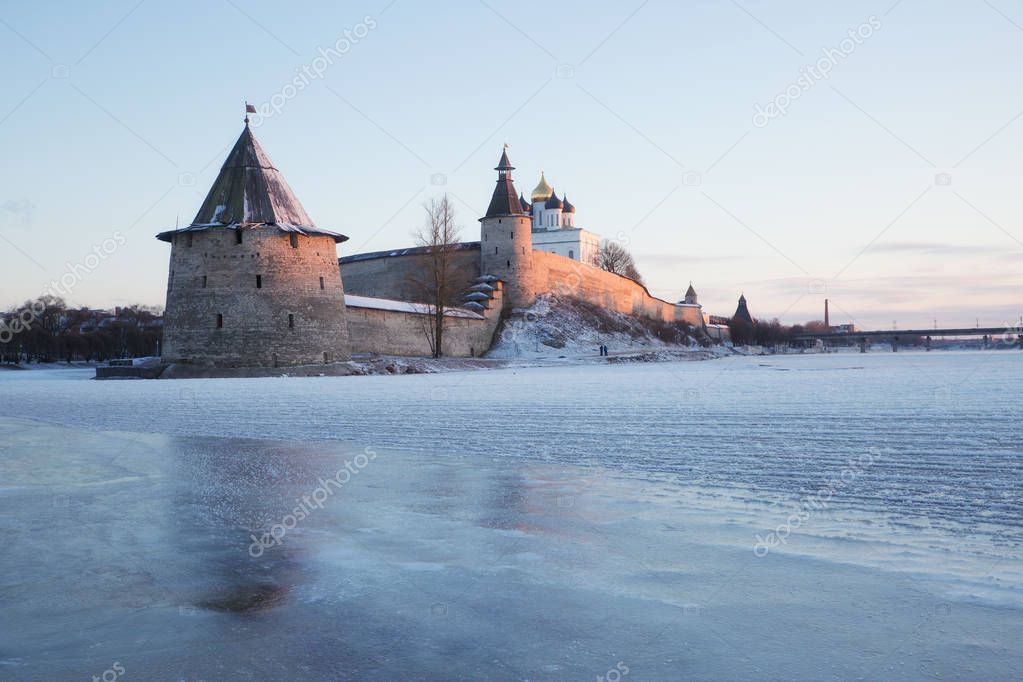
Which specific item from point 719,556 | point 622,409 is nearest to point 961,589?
point 719,556

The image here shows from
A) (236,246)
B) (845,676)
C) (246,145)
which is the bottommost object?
(845,676)

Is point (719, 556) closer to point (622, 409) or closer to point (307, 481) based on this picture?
point (307, 481)

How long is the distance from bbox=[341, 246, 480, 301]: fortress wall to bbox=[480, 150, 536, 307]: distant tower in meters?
1.50

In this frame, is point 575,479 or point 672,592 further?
point 575,479

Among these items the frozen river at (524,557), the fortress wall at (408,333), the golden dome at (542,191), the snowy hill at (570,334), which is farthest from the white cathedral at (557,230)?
the frozen river at (524,557)

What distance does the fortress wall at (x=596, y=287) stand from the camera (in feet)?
186

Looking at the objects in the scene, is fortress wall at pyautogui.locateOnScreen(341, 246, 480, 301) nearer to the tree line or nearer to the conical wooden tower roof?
the tree line

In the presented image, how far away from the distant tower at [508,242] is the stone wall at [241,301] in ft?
77.8

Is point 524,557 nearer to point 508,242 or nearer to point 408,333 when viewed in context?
point 408,333

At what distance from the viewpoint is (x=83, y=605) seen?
296cm

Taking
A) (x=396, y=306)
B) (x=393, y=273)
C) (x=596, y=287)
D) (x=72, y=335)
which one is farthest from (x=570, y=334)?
(x=72, y=335)

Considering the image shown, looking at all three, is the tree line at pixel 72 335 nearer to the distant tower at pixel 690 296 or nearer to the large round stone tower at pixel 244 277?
the large round stone tower at pixel 244 277

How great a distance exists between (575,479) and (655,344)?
58245 mm

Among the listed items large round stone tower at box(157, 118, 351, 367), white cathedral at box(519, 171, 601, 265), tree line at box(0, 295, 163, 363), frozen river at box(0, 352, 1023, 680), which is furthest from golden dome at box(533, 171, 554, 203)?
frozen river at box(0, 352, 1023, 680)
